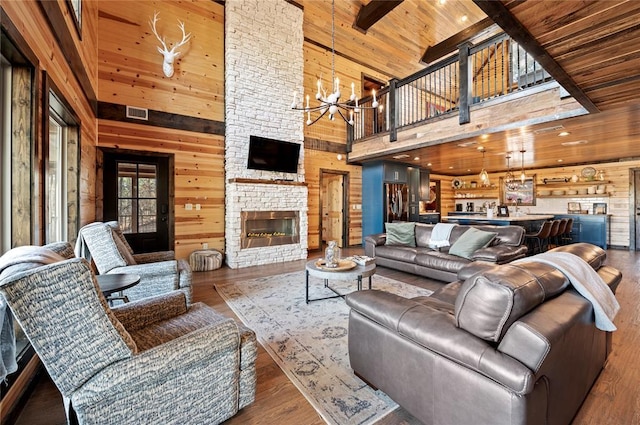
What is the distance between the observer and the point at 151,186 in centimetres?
493

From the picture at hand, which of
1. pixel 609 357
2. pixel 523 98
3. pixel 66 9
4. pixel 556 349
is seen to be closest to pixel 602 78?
pixel 523 98

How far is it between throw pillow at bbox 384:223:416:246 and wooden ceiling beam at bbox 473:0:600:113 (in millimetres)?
2852

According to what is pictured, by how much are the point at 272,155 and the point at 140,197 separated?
2.50m

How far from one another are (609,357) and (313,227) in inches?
214

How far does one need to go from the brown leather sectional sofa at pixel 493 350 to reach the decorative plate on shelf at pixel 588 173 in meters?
8.57

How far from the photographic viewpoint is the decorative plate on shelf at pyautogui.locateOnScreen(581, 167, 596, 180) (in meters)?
7.61

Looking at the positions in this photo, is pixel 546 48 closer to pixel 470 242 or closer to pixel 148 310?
pixel 470 242

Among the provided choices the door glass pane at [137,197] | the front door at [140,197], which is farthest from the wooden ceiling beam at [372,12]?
the door glass pane at [137,197]

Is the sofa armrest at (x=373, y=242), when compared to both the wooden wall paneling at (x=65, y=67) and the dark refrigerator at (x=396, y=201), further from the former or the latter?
the wooden wall paneling at (x=65, y=67)

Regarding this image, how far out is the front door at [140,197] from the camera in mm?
4578

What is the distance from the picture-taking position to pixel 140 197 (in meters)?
4.84

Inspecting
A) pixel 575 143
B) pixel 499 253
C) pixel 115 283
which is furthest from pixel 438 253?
pixel 115 283

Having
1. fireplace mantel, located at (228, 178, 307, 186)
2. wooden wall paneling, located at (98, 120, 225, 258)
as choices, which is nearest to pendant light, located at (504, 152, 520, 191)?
fireplace mantel, located at (228, 178, 307, 186)

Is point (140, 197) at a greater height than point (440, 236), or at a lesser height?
greater
